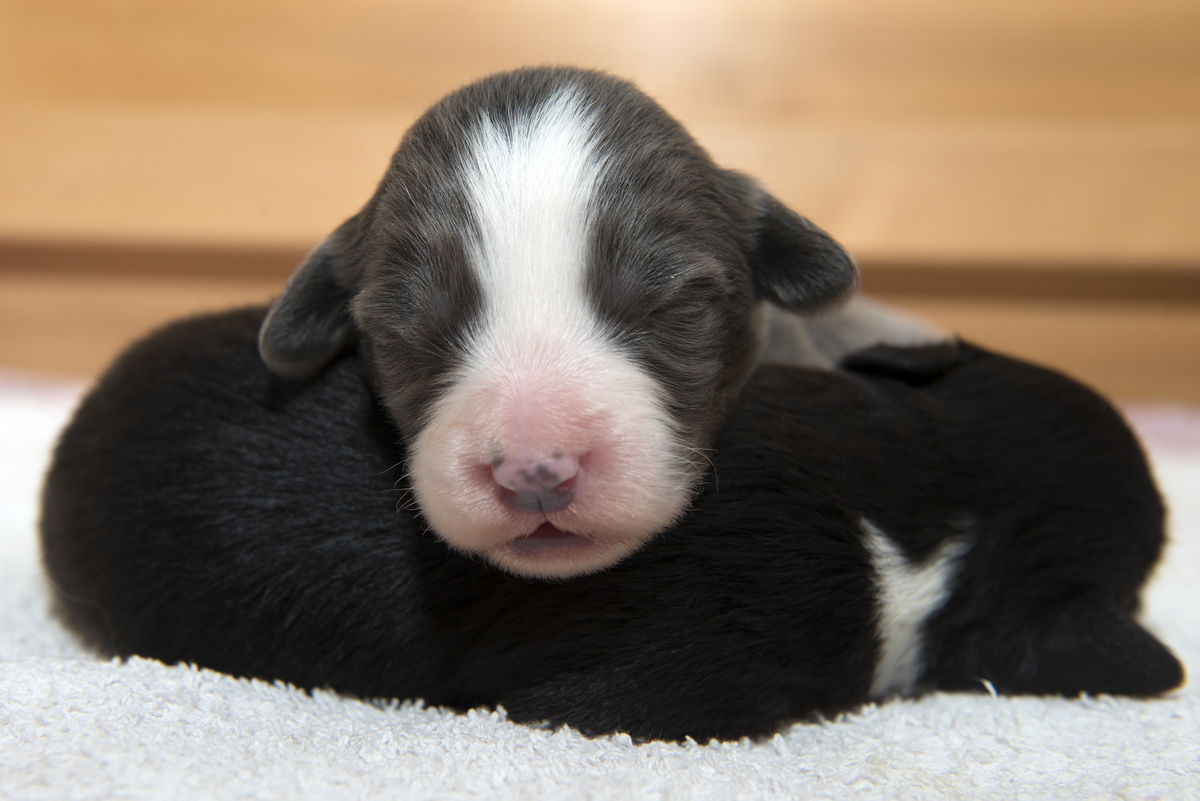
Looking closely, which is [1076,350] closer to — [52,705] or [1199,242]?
[1199,242]

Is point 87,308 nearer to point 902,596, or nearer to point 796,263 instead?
point 796,263

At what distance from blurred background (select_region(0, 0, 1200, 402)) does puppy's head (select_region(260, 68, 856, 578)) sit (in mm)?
1940

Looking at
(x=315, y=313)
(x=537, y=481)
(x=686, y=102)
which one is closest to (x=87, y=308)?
(x=686, y=102)

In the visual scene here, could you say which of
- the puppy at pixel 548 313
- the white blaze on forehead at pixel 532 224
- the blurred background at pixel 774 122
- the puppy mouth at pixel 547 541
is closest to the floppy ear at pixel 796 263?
the puppy at pixel 548 313

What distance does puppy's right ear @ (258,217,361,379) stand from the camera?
1385 mm

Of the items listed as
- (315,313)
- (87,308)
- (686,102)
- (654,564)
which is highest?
(686,102)

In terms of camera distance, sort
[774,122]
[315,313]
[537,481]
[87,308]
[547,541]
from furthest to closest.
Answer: [87,308]
[774,122]
[315,313]
[547,541]
[537,481]

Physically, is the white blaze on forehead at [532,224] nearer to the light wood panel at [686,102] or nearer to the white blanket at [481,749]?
the white blanket at [481,749]

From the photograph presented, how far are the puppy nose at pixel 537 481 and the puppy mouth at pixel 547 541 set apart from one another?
A: 0.22ft

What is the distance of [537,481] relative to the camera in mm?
1046

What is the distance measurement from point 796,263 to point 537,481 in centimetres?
65

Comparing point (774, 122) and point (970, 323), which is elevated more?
point (774, 122)

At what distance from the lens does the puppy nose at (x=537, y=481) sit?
3.41ft

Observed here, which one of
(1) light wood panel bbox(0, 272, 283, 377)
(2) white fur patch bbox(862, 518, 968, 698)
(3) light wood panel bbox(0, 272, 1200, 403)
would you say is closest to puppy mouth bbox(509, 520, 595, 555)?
(2) white fur patch bbox(862, 518, 968, 698)
